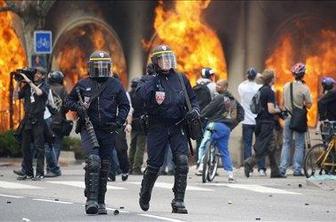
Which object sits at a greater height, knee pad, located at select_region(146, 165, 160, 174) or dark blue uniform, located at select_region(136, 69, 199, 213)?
dark blue uniform, located at select_region(136, 69, 199, 213)

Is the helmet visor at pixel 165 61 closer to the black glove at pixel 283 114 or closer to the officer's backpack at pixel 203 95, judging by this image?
the black glove at pixel 283 114

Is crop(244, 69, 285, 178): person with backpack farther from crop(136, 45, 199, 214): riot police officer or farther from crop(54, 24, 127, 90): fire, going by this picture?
crop(54, 24, 127, 90): fire

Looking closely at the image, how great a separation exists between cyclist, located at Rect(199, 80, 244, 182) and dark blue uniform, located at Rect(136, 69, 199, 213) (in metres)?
6.07

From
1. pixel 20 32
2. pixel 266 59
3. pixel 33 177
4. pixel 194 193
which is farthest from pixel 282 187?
pixel 20 32

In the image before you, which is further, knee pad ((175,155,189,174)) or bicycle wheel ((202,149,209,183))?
bicycle wheel ((202,149,209,183))

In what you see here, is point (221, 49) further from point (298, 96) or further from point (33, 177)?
point (33, 177)

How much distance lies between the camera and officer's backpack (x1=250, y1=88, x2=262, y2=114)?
78.4 ft

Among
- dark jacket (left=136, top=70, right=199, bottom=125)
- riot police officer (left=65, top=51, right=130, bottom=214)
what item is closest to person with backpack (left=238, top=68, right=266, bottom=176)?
dark jacket (left=136, top=70, right=199, bottom=125)

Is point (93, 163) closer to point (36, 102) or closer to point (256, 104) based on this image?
point (36, 102)

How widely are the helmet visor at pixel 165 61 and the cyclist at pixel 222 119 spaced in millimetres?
6199

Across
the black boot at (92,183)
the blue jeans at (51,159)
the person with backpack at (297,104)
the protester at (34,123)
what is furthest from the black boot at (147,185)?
the person with backpack at (297,104)

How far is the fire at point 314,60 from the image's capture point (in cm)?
2955

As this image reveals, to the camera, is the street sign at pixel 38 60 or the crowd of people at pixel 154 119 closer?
the crowd of people at pixel 154 119

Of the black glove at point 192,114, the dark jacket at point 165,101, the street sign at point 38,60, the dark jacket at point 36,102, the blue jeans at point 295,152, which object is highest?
the street sign at point 38,60
